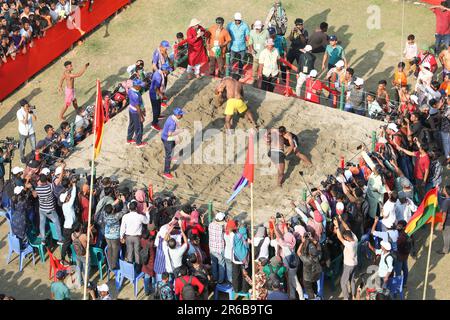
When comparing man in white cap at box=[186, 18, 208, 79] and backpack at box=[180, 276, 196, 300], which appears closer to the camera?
backpack at box=[180, 276, 196, 300]

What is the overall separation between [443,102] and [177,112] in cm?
645

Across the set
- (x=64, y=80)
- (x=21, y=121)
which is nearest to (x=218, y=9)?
(x=64, y=80)

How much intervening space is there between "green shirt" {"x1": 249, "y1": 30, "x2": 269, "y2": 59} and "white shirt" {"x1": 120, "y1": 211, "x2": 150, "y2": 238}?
747cm

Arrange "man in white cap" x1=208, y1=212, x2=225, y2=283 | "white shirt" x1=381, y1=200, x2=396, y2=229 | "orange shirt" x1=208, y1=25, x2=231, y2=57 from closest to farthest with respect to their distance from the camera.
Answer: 1. "man in white cap" x1=208, y1=212, x2=225, y2=283
2. "white shirt" x1=381, y1=200, x2=396, y2=229
3. "orange shirt" x1=208, y1=25, x2=231, y2=57

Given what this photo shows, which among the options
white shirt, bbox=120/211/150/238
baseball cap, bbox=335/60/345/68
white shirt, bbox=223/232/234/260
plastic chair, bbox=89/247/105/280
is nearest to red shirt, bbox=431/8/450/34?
baseball cap, bbox=335/60/345/68

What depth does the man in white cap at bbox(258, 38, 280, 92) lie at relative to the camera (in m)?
27.8

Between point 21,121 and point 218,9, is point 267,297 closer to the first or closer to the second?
point 21,121

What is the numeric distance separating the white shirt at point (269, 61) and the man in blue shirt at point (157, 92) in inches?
97.6

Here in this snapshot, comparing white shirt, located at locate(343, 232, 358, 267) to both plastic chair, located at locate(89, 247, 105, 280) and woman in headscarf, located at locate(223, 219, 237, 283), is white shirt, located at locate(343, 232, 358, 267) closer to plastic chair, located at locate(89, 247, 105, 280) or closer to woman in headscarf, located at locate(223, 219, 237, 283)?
woman in headscarf, located at locate(223, 219, 237, 283)

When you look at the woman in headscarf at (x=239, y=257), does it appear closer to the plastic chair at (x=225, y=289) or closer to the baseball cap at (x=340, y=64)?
the plastic chair at (x=225, y=289)

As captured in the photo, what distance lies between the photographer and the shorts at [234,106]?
26719 mm

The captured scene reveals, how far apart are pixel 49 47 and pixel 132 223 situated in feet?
31.0

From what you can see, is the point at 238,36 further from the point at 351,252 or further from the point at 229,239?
the point at 351,252

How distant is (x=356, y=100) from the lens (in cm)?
2753
